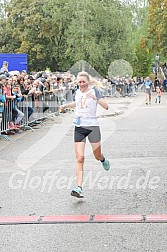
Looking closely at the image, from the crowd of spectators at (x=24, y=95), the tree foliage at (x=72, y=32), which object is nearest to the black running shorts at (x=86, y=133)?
the crowd of spectators at (x=24, y=95)

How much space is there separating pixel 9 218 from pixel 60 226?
2.44 ft

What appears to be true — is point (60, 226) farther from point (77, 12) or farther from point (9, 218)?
point (77, 12)

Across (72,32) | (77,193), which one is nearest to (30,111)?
(77,193)

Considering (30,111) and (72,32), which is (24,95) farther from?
(72,32)

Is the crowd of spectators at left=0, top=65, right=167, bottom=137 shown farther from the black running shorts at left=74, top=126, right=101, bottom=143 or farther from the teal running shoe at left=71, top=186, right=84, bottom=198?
the teal running shoe at left=71, top=186, right=84, bottom=198

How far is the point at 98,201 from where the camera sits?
729cm

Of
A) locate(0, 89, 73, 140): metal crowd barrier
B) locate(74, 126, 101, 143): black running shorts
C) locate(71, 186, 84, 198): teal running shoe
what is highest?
locate(74, 126, 101, 143): black running shorts

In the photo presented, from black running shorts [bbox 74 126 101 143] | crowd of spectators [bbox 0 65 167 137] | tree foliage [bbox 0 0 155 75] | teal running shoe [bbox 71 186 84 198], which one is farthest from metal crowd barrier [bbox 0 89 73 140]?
tree foliage [bbox 0 0 155 75]

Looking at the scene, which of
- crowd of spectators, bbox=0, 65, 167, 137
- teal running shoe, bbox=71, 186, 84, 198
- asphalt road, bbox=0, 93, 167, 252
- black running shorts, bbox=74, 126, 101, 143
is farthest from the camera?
crowd of spectators, bbox=0, 65, 167, 137

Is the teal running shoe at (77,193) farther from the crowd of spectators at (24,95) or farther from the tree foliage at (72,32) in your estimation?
the tree foliage at (72,32)

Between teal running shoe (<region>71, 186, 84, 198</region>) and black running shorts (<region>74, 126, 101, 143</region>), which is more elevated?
black running shorts (<region>74, 126, 101, 143</region>)

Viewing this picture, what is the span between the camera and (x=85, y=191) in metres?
7.93

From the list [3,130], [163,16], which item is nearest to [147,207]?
[3,130]

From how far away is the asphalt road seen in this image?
5543 millimetres
